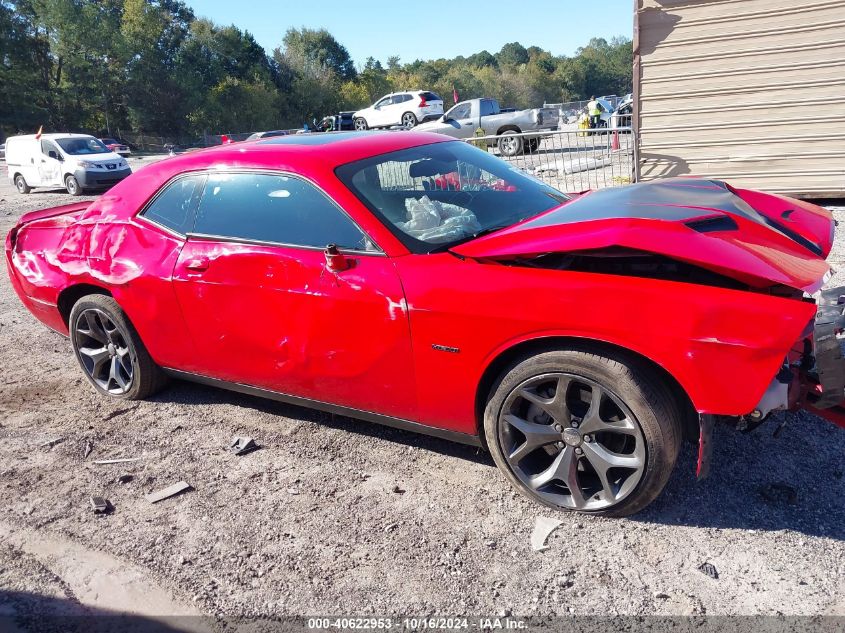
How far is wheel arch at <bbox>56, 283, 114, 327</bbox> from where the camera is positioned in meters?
4.29

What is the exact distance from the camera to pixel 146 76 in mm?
52594

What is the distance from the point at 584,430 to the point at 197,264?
220 cm

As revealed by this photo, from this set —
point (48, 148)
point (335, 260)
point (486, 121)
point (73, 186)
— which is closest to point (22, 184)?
point (48, 148)

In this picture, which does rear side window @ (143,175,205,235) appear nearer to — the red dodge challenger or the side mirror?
the red dodge challenger

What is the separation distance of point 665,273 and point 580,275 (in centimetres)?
34

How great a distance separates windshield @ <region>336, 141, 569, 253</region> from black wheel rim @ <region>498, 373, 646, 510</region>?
2.77 ft

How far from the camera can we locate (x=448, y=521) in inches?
115

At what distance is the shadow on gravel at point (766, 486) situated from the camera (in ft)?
8.90

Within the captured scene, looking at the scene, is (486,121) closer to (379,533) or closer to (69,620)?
(379,533)

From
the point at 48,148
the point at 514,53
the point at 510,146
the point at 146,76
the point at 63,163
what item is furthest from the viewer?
the point at 514,53

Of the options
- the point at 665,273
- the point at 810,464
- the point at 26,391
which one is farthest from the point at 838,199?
the point at 26,391

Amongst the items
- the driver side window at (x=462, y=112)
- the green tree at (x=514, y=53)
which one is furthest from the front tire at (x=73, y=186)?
the green tree at (x=514, y=53)

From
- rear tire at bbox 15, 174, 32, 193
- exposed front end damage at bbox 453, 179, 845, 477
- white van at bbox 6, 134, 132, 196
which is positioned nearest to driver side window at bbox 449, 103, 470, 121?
white van at bbox 6, 134, 132, 196

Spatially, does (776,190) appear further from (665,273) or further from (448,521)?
(448,521)
